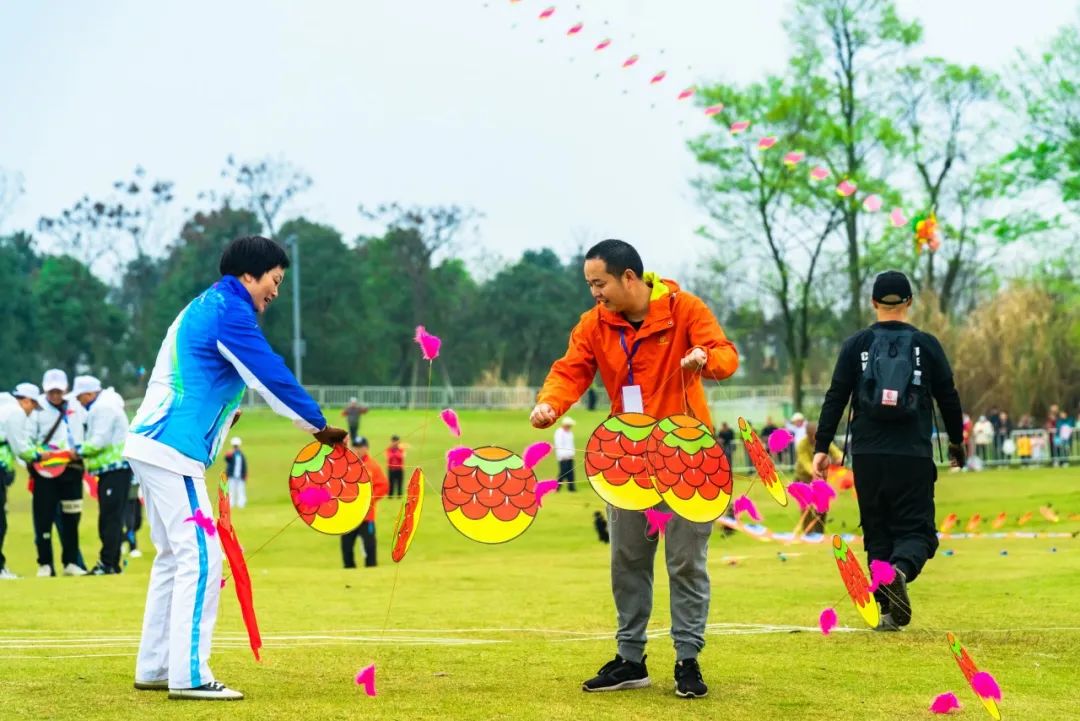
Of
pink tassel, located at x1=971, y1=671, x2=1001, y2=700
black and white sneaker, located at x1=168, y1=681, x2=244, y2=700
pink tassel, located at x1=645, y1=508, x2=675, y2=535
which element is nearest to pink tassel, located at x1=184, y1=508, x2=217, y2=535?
black and white sneaker, located at x1=168, y1=681, x2=244, y2=700

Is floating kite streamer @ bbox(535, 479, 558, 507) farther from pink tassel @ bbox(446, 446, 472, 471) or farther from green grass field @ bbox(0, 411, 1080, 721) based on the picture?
green grass field @ bbox(0, 411, 1080, 721)

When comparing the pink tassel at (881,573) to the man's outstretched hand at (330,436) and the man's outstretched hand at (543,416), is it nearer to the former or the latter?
the man's outstretched hand at (543,416)

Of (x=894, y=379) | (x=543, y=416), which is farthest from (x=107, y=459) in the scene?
(x=543, y=416)

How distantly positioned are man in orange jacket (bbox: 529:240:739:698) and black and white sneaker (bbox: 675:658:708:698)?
0.04 metres

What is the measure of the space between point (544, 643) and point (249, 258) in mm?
2637

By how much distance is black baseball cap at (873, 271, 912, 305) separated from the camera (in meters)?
7.48

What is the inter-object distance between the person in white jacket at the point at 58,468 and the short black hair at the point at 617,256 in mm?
9618

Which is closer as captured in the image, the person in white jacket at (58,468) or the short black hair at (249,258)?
the short black hair at (249,258)

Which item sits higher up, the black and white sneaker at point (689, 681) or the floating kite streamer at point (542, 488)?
the floating kite streamer at point (542, 488)

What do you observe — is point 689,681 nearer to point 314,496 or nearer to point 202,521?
point 314,496

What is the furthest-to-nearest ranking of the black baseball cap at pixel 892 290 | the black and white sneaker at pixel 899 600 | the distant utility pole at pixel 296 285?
the distant utility pole at pixel 296 285 → the black baseball cap at pixel 892 290 → the black and white sneaker at pixel 899 600

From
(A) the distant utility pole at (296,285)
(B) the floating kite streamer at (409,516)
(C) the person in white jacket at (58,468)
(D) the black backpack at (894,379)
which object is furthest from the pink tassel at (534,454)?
(A) the distant utility pole at (296,285)

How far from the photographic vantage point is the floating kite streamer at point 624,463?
572 centimetres

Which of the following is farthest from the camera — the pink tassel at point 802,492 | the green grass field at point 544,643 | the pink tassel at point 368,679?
the pink tassel at point 802,492
